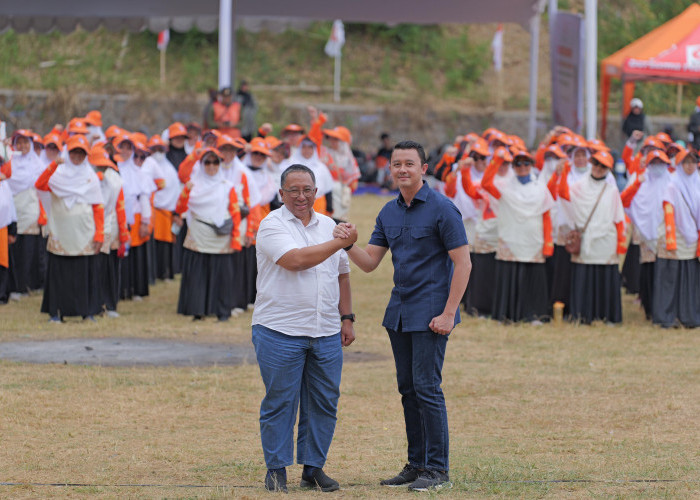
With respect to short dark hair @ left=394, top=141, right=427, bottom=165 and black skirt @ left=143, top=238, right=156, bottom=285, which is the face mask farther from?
short dark hair @ left=394, top=141, right=427, bottom=165

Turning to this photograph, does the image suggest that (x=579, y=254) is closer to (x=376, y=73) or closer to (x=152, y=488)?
(x=152, y=488)

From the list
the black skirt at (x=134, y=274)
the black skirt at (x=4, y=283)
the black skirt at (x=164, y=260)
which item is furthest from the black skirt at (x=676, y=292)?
the black skirt at (x=4, y=283)

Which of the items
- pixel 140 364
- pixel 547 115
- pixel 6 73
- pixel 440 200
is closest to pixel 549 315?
pixel 140 364

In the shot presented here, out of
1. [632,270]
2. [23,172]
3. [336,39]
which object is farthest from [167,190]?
[336,39]

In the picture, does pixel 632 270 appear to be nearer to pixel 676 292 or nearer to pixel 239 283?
pixel 676 292

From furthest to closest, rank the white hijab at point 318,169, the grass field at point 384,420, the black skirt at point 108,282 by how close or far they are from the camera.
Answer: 1. the white hijab at point 318,169
2. the black skirt at point 108,282
3. the grass field at point 384,420

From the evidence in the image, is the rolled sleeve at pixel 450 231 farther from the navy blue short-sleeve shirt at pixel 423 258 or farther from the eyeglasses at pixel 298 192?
the eyeglasses at pixel 298 192

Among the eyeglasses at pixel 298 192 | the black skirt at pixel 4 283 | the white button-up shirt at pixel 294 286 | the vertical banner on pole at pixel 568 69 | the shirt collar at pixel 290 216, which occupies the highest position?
the vertical banner on pole at pixel 568 69

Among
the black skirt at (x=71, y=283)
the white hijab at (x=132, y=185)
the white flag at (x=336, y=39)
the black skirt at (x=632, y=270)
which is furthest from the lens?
the white flag at (x=336, y=39)

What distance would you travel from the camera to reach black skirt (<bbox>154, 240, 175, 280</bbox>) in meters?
16.4

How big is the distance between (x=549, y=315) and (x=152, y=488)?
298 inches

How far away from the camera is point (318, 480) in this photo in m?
6.36

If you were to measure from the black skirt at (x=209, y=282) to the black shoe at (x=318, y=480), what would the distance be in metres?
6.68

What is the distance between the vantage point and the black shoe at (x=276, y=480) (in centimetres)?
630
